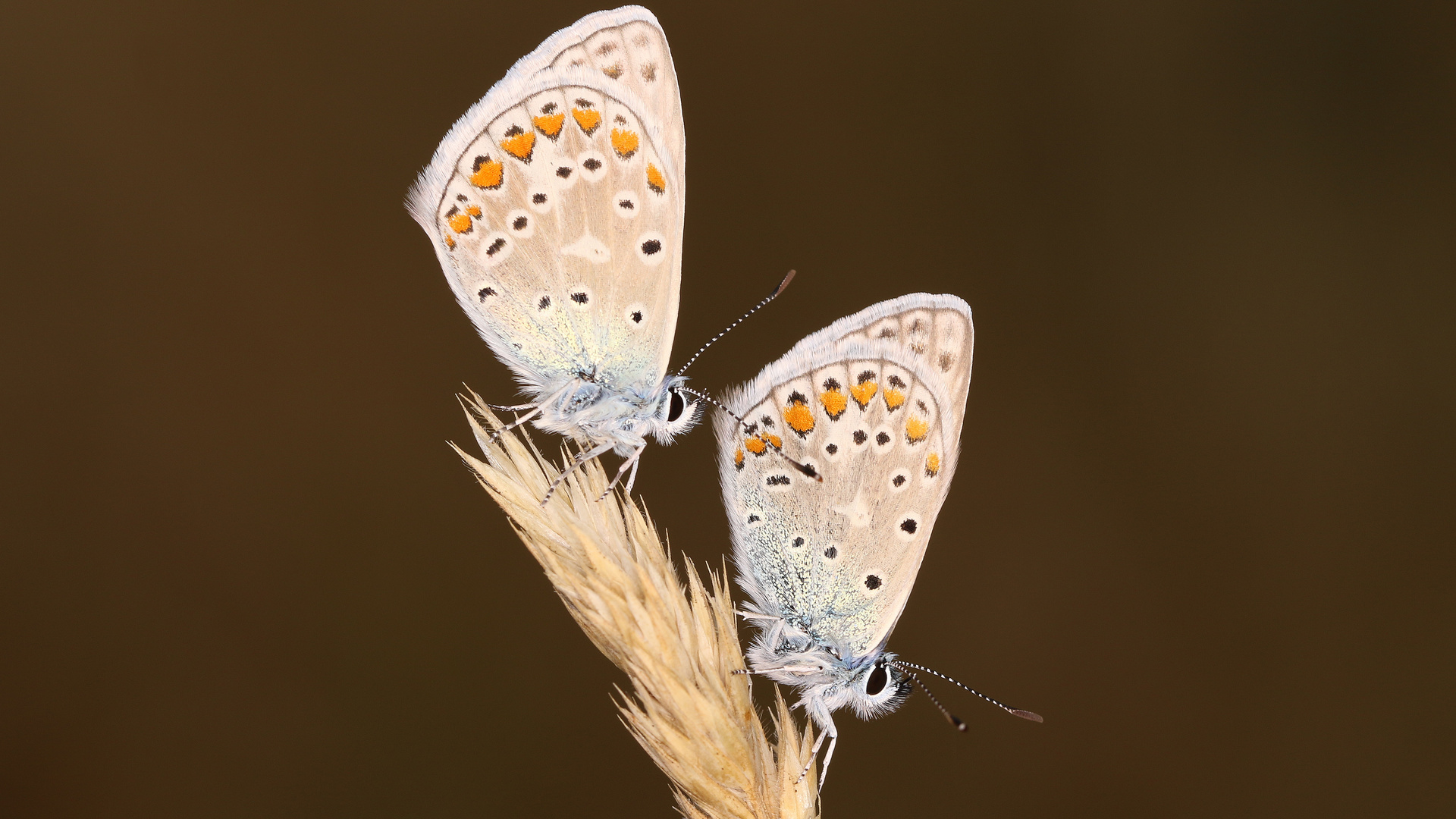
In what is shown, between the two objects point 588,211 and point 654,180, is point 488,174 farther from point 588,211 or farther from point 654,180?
point 654,180

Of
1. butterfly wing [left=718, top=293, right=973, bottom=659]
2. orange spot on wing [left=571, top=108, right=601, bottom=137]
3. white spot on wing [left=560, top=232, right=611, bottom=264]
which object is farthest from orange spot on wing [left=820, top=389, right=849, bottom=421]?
orange spot on wing [left=571, top=108, right=601, bottom=137]

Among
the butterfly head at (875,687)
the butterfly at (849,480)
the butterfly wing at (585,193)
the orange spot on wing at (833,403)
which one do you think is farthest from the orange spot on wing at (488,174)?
the butterfly head at (875,687)

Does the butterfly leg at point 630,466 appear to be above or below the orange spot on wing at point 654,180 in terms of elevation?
below

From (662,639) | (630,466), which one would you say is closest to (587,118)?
(630,466)

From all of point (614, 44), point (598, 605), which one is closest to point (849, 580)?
point (598, 605)

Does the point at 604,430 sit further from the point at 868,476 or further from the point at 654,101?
the point at 654,101

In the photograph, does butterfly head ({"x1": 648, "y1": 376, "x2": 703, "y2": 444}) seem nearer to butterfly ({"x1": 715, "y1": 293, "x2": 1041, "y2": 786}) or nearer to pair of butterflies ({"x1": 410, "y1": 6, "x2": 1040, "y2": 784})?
pair of butterflies ({"x1": 410, "y1": 6, "x2": 1040, "y2": 784})

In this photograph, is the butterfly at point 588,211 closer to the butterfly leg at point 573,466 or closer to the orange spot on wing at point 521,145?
the orange spot on wing at point 521,145
